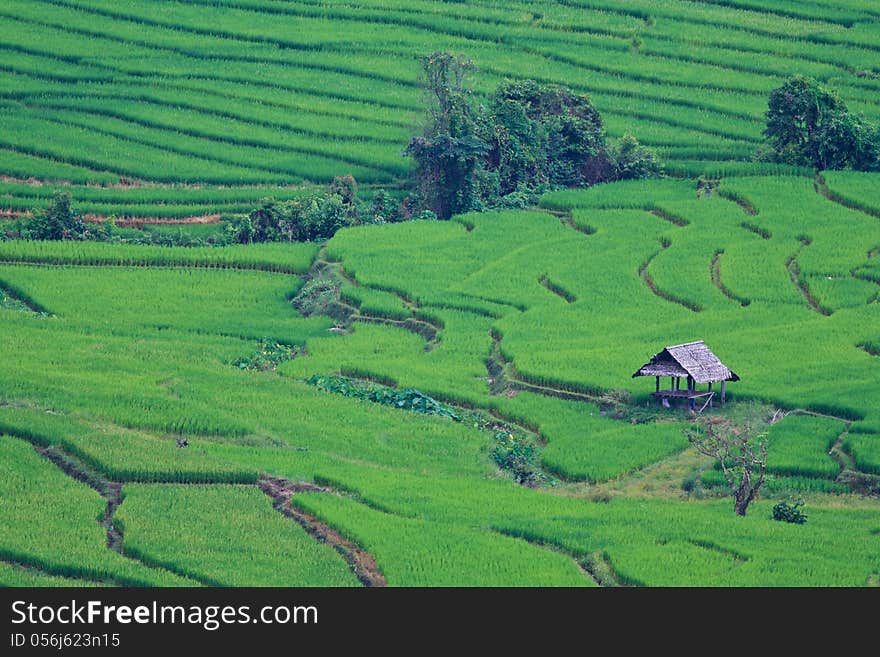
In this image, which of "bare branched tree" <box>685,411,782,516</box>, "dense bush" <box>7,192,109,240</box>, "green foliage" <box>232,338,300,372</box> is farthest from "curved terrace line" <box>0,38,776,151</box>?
"bare branched tree" <box>685,411,782,516</box>

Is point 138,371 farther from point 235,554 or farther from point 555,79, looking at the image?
point 555,79

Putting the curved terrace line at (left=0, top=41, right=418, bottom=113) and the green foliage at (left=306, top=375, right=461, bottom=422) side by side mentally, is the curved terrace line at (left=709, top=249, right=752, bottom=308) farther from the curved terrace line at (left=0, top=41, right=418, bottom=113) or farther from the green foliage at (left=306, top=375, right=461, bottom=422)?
the curved terrace line at (left=0, top=41, right=418, bottom=113)

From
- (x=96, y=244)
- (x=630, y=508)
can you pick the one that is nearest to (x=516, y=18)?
(x=96, y=244)

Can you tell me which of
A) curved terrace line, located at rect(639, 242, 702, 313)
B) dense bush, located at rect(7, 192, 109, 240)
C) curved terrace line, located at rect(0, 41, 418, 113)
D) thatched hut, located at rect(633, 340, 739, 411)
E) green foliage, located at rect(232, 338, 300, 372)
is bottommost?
thatched hut, located at rect(633, 340, 739, 411)

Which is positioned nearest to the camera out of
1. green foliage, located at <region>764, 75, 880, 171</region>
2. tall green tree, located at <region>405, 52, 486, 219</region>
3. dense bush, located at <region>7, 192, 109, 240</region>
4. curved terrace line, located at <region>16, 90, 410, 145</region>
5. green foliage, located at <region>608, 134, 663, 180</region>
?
dense bush, located at <region>7, 192, 109, 240</region>

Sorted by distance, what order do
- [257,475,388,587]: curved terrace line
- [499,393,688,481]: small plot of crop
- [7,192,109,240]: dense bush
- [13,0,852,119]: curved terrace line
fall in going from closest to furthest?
[257,475,388,587]: curved terrace line < [499,393,688,481]: small plot of crop < [7,192,109,240]: dense bush < [13,0,852,119]: curved terrace line

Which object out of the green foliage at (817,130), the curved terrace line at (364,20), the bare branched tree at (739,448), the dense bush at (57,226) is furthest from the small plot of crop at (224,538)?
the curved terrace line at (364,20)
